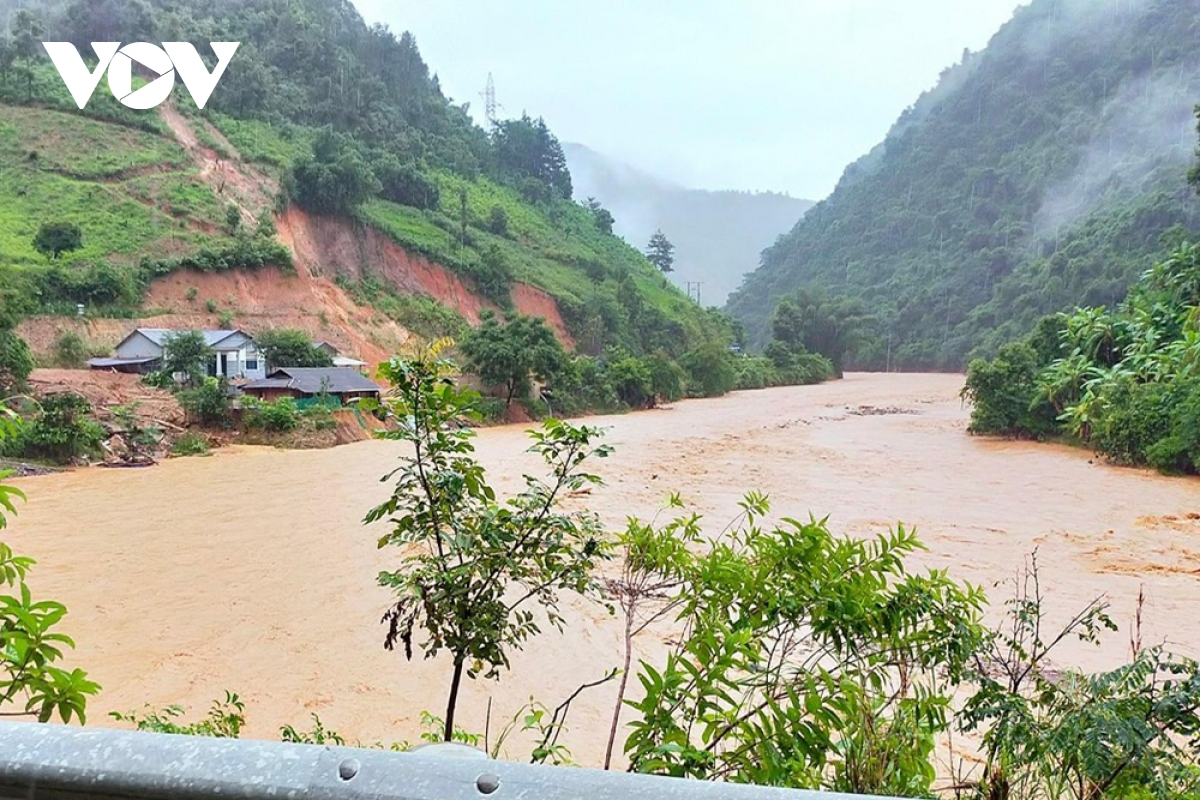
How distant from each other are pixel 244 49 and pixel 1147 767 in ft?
115

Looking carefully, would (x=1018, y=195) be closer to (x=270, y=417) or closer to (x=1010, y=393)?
(x=1010, y=393)

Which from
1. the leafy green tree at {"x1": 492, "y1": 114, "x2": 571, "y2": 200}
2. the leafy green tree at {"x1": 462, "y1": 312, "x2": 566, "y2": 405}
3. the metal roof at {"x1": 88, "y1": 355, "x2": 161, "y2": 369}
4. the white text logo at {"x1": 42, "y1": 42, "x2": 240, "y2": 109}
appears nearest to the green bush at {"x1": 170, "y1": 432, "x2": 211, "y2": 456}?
the metal roof at {"x1": 88, "y1": 355, "x2": 161, "y2": 369}

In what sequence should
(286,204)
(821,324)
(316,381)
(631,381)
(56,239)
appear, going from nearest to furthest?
1. (316,381)
2. (56,239)
3. (631,381)
4. (286,204)
5. (821,324)

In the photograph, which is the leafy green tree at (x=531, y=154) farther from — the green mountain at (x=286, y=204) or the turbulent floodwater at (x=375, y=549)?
the turbulent floodwater at (x=375, y=549)

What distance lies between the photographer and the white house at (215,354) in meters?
14.1


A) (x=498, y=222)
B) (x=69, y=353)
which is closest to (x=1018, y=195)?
(x=498, y=222)

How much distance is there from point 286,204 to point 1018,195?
122 ft

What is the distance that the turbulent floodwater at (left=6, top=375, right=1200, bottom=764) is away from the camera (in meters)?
3.67

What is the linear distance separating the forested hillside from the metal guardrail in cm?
2883

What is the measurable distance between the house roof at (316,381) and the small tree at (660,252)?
92.7 feet

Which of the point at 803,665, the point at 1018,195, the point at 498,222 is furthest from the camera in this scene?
the point at 1018,195

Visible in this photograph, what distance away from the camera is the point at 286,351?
50.9ft

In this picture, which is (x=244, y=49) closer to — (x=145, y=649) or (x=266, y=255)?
(x=266, y=255)

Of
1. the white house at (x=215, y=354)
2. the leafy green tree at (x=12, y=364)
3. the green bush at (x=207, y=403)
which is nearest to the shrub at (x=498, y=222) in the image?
the white house at (x=215, y=354)
